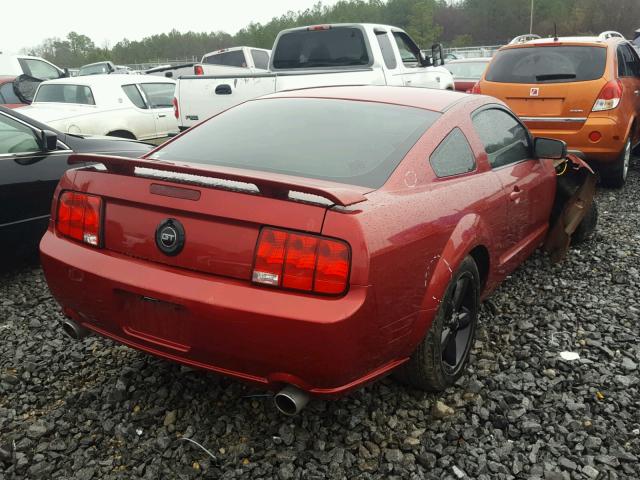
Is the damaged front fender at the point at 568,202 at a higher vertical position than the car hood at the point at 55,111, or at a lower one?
lower

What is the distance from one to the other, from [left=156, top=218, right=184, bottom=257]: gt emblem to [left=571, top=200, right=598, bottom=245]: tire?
12.4 ft

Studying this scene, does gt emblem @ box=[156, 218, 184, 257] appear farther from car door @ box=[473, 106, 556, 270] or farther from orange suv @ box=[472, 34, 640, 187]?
orange suv @ box=[472, 34, 640, 187]

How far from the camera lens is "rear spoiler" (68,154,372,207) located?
205cm

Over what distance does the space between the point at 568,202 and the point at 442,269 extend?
248cm

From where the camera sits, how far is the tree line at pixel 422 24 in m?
54.7

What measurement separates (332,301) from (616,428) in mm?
1525

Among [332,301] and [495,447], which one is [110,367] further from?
[495,447]

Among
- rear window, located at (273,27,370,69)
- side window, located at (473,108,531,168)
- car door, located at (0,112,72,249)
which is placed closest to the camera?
side window, located at (473,108,531,168)

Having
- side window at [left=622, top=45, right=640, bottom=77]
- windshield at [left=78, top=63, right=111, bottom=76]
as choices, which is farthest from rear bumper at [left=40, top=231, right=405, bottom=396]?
windshield at [left=78, top=63, right=111, bottom=76]

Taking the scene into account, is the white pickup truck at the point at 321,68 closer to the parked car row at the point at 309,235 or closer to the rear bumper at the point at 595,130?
the rear bumper at the point at 595,130

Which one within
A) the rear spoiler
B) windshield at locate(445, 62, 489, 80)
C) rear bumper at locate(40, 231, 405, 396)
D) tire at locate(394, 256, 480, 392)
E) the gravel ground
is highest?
the rear spoiler

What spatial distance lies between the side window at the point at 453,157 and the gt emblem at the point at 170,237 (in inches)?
47.4

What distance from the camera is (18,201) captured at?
Result: 422 centimetres

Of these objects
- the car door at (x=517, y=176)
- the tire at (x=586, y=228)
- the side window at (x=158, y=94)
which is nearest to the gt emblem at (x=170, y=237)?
the car door at (x=517, y=176)
